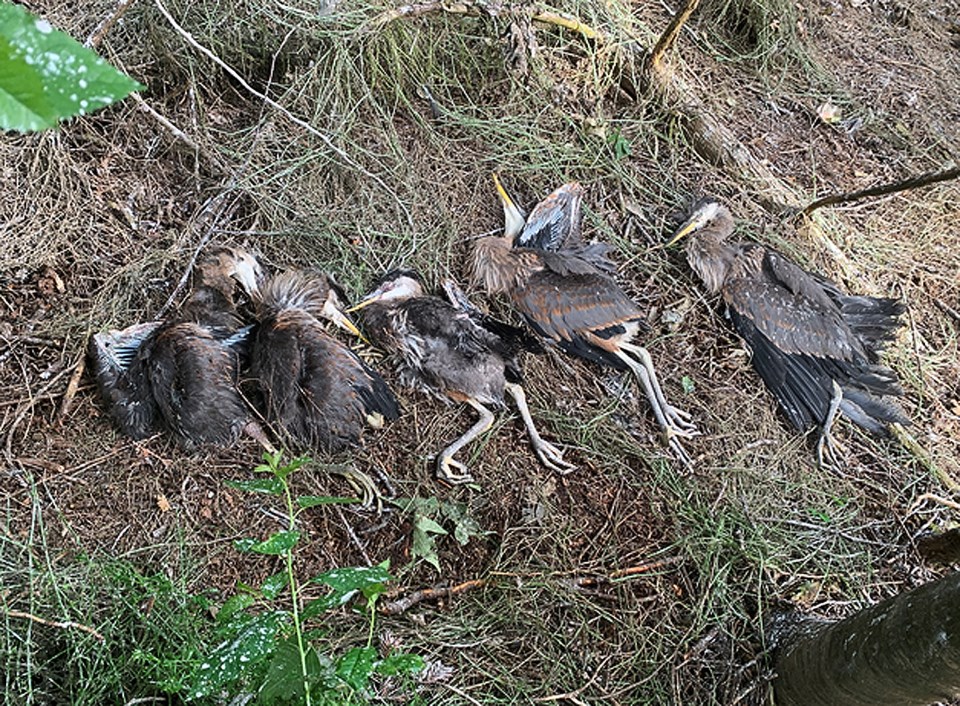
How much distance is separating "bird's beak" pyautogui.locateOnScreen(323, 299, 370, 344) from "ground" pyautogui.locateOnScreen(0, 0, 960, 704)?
0.62 feet

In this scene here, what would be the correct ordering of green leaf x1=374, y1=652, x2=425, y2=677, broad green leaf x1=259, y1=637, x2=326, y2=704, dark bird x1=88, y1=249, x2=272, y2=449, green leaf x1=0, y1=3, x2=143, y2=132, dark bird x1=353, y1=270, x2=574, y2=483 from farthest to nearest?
dark bird x1=353, y1=270, x2=574, y2=483 → dark bird x1=88, y1=249, x2=272, y2=449 → green leaf x1=374, y1=652, x2=425, y2=677 → broad green leaf x1=259, y1=637, x2=326, y2=704 → green leaf x1=0, y1=3, x2=143, y2=132

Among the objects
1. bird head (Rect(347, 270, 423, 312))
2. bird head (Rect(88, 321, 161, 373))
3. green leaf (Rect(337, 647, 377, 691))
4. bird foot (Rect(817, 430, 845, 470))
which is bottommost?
bird head (Rect(88, 321, 161, 373))

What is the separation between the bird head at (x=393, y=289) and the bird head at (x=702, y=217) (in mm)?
1170

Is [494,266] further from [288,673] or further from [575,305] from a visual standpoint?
[288,673]

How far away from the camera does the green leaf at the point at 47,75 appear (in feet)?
1.94

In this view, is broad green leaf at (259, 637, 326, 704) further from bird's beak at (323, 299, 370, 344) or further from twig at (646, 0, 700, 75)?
twig at (646, 0, 700, 75)

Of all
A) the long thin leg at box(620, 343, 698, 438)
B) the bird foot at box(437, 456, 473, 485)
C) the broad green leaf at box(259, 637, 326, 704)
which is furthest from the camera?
the long thin leg at box(620, 343, 698, 438)

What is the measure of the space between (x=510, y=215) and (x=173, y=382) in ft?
4.99

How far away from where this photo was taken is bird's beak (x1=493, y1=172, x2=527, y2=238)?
10.9 ft

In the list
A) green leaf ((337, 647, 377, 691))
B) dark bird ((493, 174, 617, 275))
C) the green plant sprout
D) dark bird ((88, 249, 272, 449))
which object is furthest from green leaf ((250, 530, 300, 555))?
dark bird ((493, 174, 617, 275))

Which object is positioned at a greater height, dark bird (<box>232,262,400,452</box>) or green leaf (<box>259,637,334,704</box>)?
green leaf (<box>259,637,334,704</box>)

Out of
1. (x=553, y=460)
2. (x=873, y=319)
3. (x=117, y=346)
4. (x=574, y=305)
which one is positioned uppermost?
(x=873, y=319)

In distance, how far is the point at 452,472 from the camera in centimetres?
274

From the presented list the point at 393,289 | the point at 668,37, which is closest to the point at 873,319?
the point at 668,37
